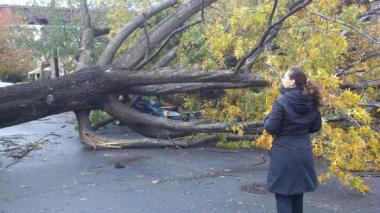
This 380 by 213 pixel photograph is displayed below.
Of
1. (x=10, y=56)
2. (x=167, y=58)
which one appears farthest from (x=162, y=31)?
(x=10, y=56)

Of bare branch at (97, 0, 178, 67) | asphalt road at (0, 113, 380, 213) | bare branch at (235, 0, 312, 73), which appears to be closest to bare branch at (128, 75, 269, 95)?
bare branch at (235, 0, 312, 73)

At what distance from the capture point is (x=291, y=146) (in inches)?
150

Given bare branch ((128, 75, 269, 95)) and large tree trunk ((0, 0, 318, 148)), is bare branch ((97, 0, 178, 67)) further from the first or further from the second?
bare branch ((128, 75, 269, 95))

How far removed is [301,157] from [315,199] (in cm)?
167

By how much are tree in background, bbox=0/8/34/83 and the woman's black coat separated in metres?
21.4

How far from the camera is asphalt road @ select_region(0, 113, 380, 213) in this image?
5102 millimetres

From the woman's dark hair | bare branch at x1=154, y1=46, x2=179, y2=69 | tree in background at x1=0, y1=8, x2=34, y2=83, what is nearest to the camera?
the woman's dark hair

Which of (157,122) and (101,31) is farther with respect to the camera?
(101,31)

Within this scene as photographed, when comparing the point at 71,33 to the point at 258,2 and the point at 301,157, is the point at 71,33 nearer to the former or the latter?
the point at 258,2

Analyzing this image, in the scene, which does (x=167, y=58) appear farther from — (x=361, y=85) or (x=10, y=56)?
(x=10, y=56)

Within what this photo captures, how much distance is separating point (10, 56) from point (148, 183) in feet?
82.0

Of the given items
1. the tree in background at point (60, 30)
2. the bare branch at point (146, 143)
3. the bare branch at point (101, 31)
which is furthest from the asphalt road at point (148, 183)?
the tree in background at point (60, 30)

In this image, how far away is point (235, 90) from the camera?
27.5 ft

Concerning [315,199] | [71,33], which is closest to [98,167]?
[315,199]
